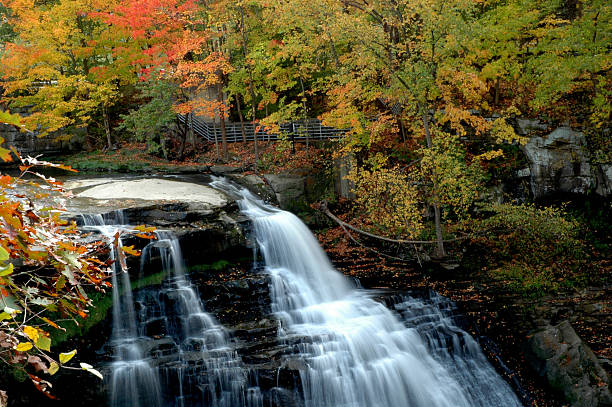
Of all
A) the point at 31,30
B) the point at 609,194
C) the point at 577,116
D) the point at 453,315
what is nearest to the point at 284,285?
the point at 453,315

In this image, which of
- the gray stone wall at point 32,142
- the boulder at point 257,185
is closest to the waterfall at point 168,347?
the boulder at point 257,185

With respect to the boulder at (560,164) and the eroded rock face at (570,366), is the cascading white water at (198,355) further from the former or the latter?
the boulder at (560,164)

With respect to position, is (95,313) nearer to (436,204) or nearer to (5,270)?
(5,270)

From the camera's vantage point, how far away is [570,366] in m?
8.81

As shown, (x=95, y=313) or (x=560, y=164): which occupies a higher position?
(x=560, y=164)

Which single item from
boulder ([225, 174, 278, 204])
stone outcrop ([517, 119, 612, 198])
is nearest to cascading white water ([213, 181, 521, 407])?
boulder ([225, 174, 278, 204])

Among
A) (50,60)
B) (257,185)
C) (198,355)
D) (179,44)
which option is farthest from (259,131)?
(198,355)

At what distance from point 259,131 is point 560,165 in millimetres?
14381

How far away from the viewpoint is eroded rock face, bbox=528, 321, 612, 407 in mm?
8422

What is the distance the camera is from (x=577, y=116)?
15594 mm

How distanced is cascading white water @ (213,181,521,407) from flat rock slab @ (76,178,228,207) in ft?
11.5

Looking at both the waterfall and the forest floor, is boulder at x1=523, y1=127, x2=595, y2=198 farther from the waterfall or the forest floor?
the waterfall

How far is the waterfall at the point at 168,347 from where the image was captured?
326 inches

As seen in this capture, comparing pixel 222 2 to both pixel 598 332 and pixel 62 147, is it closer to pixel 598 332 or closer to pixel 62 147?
pixel 62 147
